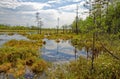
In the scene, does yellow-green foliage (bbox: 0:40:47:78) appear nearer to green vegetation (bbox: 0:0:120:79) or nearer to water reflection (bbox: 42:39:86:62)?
green vegetation (bbox: 0:0:120:79)

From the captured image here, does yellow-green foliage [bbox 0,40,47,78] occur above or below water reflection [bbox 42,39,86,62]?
above

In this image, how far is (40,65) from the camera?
1800 centimetres

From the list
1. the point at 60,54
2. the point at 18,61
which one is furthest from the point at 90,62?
the point at 60,54

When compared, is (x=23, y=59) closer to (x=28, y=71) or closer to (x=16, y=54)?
(x=16, y=54)

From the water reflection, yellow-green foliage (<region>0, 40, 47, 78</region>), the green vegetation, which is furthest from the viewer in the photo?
the water reflection

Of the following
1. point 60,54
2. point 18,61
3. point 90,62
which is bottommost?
point 60,54

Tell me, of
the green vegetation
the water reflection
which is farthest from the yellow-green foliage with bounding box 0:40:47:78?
the water reflection

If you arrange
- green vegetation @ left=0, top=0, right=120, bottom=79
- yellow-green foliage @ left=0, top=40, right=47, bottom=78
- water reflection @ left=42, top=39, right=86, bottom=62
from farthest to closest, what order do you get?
water reflection @ left=42, top=39, right=86, bottom=62 < yellow-green foliage @ left=0, top=40, right=47, bottom=78 < green vegetation @ left=0, top=0, right=120, bottom=79

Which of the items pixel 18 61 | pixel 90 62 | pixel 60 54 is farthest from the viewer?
pixel 60 54

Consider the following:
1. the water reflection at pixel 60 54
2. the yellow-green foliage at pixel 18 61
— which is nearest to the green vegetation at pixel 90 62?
the yellow-green foliage at pixel 18 61

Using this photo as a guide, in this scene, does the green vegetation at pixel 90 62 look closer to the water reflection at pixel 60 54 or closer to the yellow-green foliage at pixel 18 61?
the yellow-green foliage at pixel 18 61

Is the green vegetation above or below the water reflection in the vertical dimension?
above

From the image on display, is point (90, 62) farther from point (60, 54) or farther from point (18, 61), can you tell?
point (60, 54)

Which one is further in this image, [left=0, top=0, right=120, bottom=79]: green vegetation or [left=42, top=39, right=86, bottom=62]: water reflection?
[left=42, top=39, right=86, bottom=62]: water reflection
